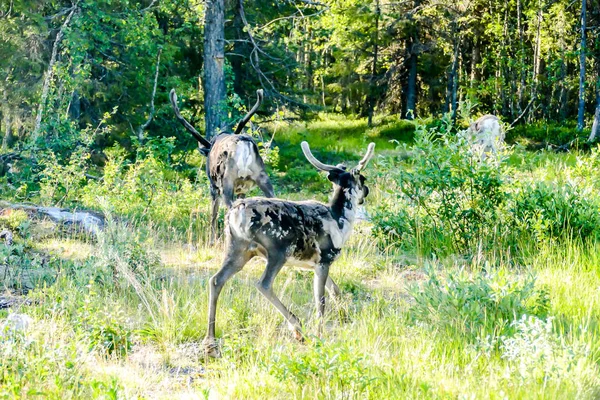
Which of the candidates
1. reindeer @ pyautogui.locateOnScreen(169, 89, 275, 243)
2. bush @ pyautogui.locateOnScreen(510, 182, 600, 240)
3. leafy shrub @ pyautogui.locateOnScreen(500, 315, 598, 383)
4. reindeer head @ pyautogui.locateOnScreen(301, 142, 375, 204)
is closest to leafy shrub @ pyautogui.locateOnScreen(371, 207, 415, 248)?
bush @ pyautogui.locateOnScreen(510, 182, 600, 240)

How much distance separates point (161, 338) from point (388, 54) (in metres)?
22.9

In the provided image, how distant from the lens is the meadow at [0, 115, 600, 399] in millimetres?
4547

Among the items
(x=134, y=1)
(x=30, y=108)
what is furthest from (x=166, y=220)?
(x=134, y=1)

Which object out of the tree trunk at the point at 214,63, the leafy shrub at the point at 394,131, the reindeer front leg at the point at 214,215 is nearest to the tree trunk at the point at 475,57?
the leafy shrub at the point at 394,131

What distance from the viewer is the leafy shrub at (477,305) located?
17.8 ft

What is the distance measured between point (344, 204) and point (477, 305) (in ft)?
4.73

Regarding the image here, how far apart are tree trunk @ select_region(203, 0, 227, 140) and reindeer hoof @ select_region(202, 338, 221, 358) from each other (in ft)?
33.1

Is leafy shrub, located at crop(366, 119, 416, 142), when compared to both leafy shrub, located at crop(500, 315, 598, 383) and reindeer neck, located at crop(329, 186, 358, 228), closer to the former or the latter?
reindeer neck, located at crop(329, 186, 358, 228)

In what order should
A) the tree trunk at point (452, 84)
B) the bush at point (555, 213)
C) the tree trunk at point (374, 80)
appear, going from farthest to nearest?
the tree trunk at point (452, 84), the tree trunk at point (374, 80), the bush at point (555, 213)

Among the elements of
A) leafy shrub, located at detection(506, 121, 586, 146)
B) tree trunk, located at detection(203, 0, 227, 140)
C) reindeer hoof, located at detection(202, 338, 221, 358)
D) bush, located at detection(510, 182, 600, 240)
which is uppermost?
tree trunk, located at detection(203, 0, 227, 140)

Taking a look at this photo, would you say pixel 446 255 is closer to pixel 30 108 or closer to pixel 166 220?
pixel 166 220

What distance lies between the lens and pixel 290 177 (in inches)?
681

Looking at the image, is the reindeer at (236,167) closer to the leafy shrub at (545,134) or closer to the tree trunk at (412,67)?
the leafy shrub at (545,134)

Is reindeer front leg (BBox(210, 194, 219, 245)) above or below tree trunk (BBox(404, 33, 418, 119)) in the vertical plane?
below
